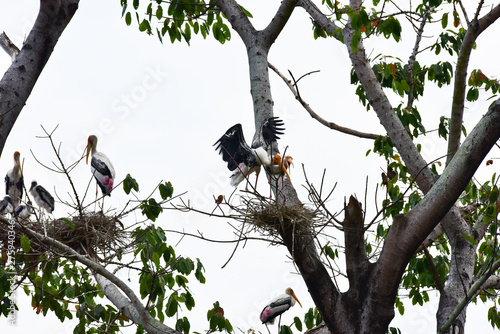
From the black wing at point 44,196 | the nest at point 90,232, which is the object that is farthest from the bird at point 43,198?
the nest at point 90,232

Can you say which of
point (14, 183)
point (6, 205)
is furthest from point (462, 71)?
point (14, 183)

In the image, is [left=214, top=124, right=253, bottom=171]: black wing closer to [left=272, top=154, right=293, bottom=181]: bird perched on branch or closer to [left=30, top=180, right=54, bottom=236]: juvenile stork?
[left=272, top=154, right=293, bottom=181]: bird perched on branch

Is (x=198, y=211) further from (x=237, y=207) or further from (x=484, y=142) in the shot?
(x=484, y=142)

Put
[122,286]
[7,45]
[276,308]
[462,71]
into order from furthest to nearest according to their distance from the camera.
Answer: [276,308], [462,71], [7,45], [122,286]

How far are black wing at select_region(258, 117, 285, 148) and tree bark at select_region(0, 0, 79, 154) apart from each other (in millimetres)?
1680

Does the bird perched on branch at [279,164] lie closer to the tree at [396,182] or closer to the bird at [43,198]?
the tree at [396,182]

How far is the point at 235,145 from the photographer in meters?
5.15

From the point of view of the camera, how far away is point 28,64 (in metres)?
2.76

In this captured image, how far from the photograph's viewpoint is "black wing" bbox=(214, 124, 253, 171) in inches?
198

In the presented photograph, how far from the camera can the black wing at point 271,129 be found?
13.9 feet

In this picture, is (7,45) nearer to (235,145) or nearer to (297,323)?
(235,145)

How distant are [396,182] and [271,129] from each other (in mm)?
1936

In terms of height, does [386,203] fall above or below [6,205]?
below

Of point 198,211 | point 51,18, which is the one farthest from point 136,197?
point 51,18
